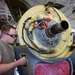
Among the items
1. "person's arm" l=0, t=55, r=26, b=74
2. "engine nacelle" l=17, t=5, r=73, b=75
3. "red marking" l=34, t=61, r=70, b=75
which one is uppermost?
"engine nacelle" l=17, t=5, r=73, b=75

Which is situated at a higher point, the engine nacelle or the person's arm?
the engine nacelle

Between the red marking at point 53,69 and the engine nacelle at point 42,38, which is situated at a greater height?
the engine nacelle at point 42,38

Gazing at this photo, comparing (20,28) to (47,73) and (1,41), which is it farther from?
(47,73)

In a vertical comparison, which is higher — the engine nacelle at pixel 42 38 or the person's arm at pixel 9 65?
the engine nacelle at pixel 42 38

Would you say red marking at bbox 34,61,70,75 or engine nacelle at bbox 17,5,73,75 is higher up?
engine nacelle at bbox 17,5,73,75

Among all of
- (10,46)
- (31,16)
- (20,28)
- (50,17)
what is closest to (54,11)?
(50,17)

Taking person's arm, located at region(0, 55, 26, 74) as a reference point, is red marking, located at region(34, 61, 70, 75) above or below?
below

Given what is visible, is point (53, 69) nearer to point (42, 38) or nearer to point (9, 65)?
point (42, 38)

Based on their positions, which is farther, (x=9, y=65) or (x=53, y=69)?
(x=53, y=69)

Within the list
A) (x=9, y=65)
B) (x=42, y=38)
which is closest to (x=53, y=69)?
(x=42, y=38)

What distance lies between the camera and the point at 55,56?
71.4 inches

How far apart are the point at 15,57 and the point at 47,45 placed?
15.4 inches

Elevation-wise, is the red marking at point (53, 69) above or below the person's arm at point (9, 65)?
below

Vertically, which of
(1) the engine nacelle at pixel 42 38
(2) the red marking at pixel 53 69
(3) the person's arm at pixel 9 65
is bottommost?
(2) the red marking at pixel 53 69
